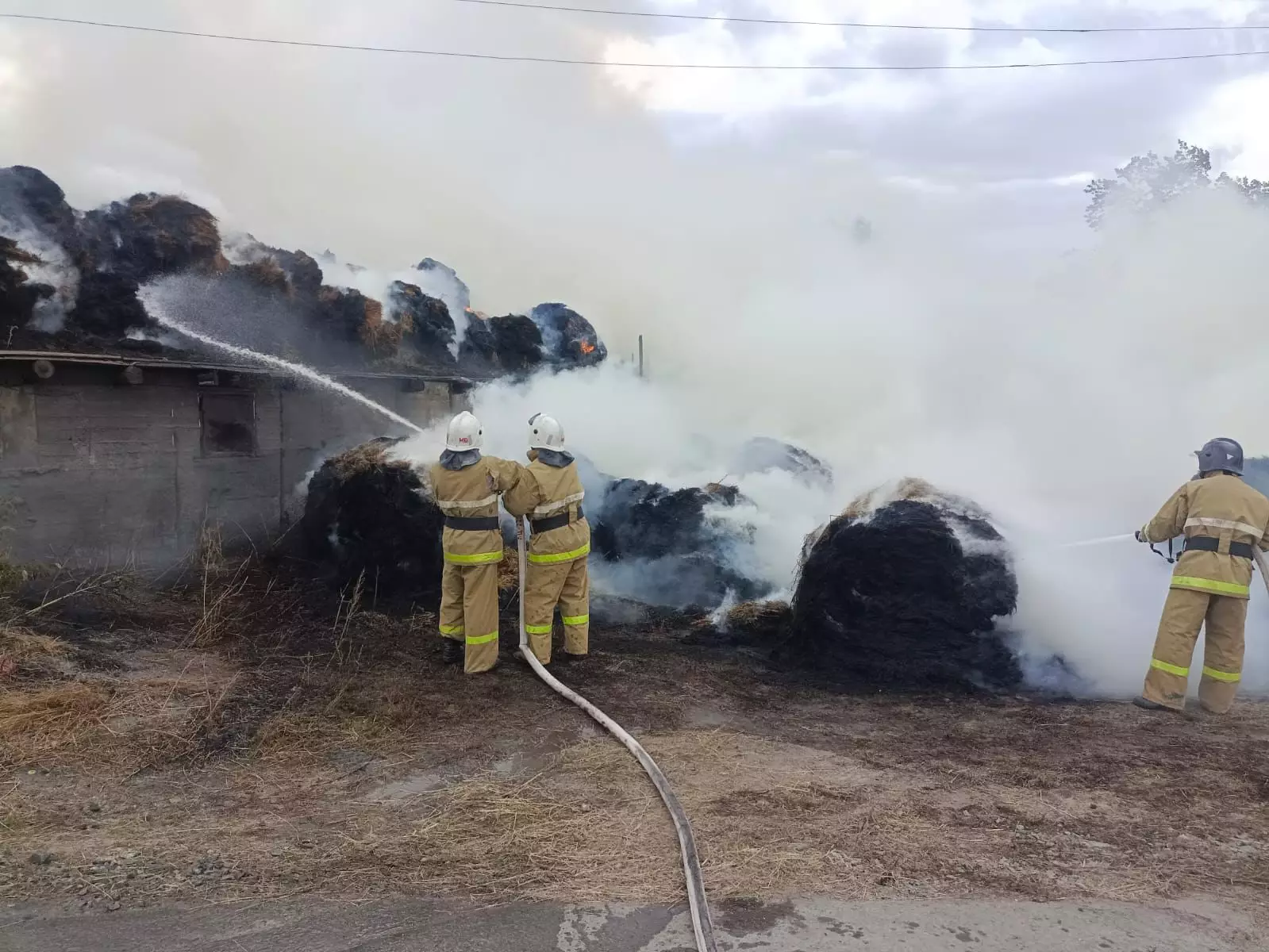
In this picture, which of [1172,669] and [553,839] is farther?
[1172,669]

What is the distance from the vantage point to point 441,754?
4.38 meters

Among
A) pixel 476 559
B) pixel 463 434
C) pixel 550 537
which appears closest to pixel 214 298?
pixel 463 434

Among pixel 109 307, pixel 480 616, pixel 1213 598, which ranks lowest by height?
pixel 480 616

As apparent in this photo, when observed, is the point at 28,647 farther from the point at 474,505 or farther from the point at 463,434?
the point at 463,434

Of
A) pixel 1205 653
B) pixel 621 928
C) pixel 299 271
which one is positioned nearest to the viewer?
pixel 621 928

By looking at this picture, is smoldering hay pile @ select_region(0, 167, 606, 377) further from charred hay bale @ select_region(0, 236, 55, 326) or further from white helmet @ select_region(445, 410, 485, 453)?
white helmet @ select_region(445, 410, 485, 453)

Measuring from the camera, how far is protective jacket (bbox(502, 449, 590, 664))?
5902 mm

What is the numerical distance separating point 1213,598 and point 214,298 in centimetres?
1055

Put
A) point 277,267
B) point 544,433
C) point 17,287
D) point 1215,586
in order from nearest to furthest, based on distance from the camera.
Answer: point 1215,586 < point 544,433 < point 17,287 < point 277,267

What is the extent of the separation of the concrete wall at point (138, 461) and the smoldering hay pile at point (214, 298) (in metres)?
1.03

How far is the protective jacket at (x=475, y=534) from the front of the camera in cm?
577

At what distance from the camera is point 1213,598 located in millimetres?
5199

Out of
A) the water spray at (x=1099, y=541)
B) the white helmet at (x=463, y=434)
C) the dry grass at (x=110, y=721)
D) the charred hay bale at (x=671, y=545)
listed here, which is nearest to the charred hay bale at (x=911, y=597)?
the water spray at (x=1099, y=541)

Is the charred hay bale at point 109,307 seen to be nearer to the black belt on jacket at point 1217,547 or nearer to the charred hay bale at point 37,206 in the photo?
the charred hay bale at point 37,206
